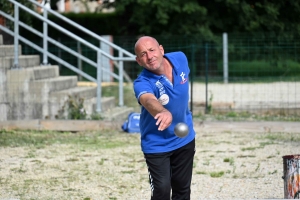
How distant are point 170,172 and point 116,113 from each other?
7657 millimetres

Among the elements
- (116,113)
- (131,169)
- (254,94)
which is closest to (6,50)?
(116,113)

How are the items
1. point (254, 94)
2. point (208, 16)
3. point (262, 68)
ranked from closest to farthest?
point (254, 94), point (262, 68), point (208, 16)

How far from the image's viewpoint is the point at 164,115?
4.77 m

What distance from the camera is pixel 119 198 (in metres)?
7.14

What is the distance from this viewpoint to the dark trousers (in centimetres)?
523

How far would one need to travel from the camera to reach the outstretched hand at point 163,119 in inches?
187

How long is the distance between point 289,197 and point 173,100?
1447 mm

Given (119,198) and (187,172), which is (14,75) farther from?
(187,172)

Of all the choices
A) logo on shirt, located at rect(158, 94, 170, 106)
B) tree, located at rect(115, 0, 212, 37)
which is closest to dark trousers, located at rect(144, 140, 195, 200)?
logo on shirt, located at rect(158, 94, 170, 106)

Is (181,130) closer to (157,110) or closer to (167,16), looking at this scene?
(157,110)

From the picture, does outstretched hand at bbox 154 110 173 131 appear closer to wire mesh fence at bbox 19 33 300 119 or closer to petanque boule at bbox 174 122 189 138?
petanque boule at bbox 174 122 189 138

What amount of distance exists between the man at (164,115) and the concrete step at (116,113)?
23.3ft

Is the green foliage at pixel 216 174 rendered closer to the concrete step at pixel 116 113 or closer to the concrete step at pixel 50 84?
the concrete step at pixel 116 113

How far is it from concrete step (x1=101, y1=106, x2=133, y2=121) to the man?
7.09 m
